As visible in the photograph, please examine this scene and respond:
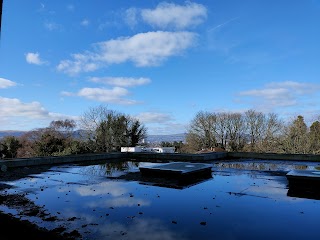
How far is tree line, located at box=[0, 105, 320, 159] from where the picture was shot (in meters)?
23.5

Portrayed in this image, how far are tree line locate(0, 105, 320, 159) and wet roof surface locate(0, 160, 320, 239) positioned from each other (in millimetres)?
17634

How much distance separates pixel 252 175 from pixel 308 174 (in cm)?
190

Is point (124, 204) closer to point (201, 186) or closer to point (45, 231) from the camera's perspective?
point (45, 231)

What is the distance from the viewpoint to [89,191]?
19.6 feet

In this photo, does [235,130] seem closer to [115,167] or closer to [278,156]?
[278,156]

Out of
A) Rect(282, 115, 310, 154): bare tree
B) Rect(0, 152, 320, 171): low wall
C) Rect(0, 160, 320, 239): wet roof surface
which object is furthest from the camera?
Rect(282, 115, 310, 154): bare tree

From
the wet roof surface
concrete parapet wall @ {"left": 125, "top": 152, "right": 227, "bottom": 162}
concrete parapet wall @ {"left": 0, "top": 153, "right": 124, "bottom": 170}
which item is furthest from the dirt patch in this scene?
concrete parapet wall @ {"left": 125, "top": 152, "right": 227, "bottom": 162}

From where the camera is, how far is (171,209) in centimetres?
461

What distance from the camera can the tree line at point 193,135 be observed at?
23458 mm

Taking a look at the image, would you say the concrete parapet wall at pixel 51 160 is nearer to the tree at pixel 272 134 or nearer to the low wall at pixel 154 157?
the low wall at pixel 154 157

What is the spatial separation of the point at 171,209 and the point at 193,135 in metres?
28.7

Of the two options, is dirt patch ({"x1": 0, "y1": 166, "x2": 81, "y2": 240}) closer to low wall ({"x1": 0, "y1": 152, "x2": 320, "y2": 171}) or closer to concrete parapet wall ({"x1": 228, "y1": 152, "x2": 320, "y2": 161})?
low wall ({"x1": 0, "y1": 152, "x2": 320, "y2": 171})

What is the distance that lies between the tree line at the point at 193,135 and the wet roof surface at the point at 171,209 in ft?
57.9

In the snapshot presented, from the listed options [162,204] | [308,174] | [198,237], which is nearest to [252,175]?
[308,174]
